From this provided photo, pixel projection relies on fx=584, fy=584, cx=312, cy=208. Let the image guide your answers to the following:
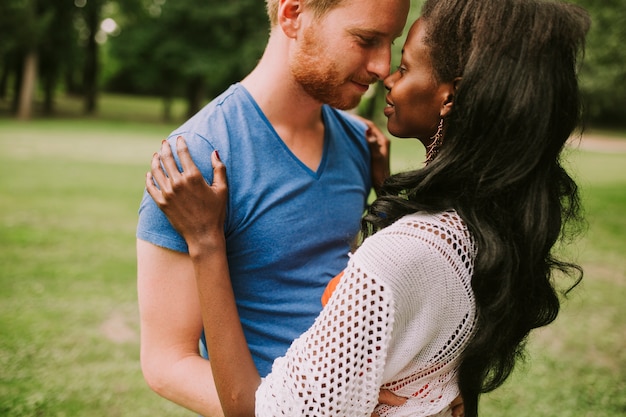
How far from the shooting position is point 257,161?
218 centimetres

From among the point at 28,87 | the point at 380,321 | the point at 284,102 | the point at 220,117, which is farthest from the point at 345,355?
the point at 28,87

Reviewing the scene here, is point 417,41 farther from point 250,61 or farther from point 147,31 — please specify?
point 147,31

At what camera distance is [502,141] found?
1.55 metres

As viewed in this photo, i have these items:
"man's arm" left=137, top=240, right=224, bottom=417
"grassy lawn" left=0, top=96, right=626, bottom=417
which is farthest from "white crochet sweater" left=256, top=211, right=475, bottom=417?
"grassy lawn" left=0, top=96, right=626, bottom=417

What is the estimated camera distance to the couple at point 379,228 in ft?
4.88

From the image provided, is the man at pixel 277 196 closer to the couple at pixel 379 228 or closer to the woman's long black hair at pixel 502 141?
the couple at pixel 379 228

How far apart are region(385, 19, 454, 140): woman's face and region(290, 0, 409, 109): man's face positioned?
0.47 metres

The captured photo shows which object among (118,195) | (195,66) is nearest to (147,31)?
(195,66)

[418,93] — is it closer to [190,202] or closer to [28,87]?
[190,202]

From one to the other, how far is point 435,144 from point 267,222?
69cm

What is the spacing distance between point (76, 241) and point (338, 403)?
25.6 ft

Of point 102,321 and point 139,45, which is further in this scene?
point 139,45

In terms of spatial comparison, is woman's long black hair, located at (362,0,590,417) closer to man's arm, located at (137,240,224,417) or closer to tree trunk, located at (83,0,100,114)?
man's arm, located at (137,240,224,417)

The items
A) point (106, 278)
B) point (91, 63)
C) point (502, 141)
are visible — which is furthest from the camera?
point (91, 63)
